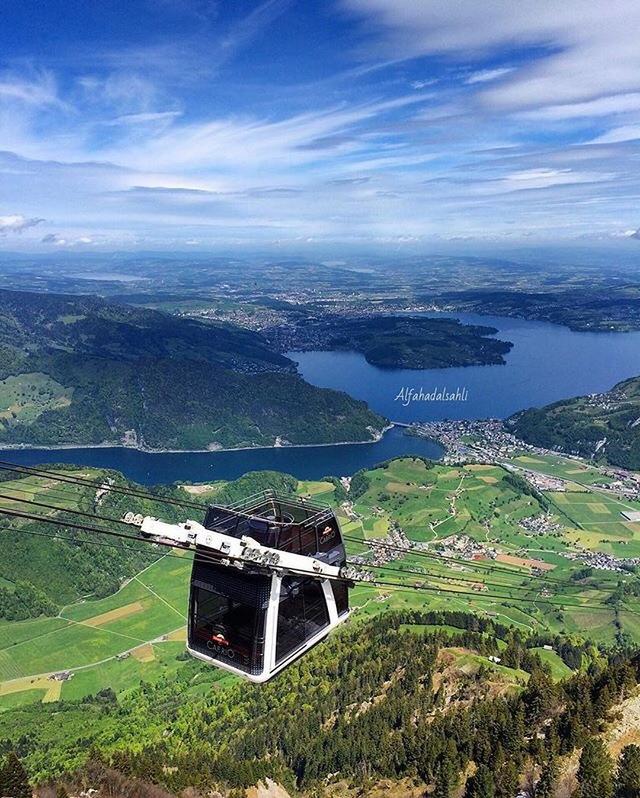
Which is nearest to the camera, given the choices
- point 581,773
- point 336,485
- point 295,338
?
point 581,773

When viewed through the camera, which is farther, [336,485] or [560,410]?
[560,410]

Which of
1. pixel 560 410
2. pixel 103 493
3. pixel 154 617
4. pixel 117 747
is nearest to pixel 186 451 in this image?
pixel 103 493

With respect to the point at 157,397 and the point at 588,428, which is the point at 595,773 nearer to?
the point at 588,428

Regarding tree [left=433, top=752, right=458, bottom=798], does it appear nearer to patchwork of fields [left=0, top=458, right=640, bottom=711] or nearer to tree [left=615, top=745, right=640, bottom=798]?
tree [left=615, top=745, right=640, bottom=798]

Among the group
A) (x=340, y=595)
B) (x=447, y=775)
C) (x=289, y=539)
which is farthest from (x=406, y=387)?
(x=289, y=539)

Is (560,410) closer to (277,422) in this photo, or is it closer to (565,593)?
(277,422)

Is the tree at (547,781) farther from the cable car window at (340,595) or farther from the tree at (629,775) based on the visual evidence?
the cable car window at (340,595)

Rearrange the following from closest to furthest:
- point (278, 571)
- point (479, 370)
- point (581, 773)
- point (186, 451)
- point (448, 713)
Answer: point (278, 571)
point (581, 773)
point (448, 713)
point (186, 451)
point (479, 370)
